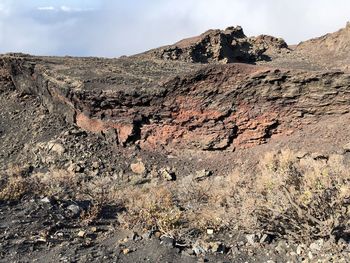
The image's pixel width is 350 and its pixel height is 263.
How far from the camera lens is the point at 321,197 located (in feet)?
17.6

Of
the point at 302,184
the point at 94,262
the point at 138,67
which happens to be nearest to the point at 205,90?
the point at 138,67

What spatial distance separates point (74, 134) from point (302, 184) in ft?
25.1

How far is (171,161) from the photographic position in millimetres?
11094

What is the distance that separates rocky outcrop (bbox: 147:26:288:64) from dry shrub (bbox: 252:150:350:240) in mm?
11489

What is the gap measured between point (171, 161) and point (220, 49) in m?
8.81

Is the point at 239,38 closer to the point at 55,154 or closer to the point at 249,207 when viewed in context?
the point at 55,154

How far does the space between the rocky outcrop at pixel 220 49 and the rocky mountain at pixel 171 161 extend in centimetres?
349

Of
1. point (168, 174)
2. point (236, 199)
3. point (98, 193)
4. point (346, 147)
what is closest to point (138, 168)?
point (168, 174)

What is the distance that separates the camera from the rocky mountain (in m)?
5.74

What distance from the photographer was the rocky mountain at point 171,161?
226 inches

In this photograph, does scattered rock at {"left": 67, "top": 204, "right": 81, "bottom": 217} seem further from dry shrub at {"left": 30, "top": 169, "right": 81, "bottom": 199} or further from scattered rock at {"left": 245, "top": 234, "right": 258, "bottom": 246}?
scattered rock at {"left": 245, "top": 234, "right": 258, "bottom": 246}

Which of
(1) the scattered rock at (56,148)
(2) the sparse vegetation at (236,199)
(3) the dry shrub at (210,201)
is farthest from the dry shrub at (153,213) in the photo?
(1) the scattered rock at (56,148)

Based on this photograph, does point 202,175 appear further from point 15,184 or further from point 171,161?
point 15,184

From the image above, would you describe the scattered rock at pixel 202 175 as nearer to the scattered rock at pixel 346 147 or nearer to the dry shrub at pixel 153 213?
the dry shrub at pixel 153 213
